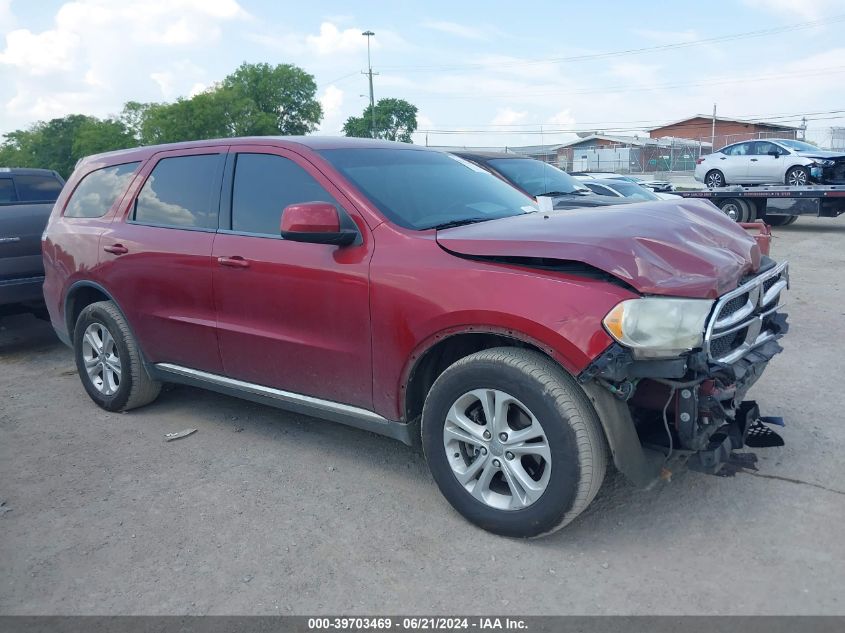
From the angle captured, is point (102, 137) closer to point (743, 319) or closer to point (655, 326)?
point (743, 319)

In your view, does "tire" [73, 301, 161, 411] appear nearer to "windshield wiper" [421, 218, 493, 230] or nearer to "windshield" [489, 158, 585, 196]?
"windshield wiper" [421, 218, 493, 230]

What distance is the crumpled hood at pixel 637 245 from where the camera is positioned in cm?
294

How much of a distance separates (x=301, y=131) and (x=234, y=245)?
84.1m

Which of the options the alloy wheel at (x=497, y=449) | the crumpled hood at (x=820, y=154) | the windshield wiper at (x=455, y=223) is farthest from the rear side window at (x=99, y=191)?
the crumpled hood at (x=820, y=154)

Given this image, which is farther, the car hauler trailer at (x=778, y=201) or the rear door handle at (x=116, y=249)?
the car hauler trailer at (x=778, y=201)

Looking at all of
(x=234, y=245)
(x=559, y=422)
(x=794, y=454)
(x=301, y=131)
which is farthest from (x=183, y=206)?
(x=301, y=131)

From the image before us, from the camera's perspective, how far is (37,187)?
940 centimetres

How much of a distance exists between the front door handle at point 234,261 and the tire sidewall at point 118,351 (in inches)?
49.2

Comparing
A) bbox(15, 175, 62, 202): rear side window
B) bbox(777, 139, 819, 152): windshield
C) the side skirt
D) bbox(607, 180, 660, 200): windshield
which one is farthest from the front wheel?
the side skirt

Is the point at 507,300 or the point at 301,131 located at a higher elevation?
the point at 301,131

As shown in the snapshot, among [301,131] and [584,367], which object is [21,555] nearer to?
[584,367]

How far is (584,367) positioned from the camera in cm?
288

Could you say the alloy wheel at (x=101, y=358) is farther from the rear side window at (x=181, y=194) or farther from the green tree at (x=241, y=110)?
the green tree at (x=241, y=110)

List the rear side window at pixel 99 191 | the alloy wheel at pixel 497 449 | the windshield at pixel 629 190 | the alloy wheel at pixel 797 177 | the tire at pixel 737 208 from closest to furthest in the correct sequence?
the alloy wheel at pixel 497 449 → the rear side window at pixel 99 191 → the windshield at pixel 629 190 → the tire at pixel 737 208 → the alloy wheel at pixel 797 177
